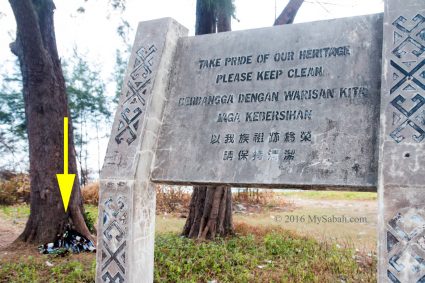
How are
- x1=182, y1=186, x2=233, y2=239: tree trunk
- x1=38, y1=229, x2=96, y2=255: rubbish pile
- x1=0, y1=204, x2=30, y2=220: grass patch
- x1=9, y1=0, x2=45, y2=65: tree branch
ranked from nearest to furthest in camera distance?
x1=38, y1=229, x2=96, y2=255: rubbish pile → x1=9, y1=0, x2=45, y2=65: tree branch → x1=182, y1=186, x2=233, y2=239: tree trunk → x1=0, y1=204, x2=30, y2=220: grass patch

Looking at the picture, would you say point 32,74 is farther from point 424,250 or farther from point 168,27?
point 424,250

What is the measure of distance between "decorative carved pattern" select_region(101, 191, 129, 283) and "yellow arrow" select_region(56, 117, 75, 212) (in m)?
3.65

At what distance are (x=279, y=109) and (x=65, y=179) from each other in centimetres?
469

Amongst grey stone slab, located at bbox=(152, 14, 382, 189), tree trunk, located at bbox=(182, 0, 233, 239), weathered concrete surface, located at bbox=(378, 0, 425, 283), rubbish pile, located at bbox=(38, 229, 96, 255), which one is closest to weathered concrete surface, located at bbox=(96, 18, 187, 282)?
grey stone slab, located at bbox=(152, 14, 382, 189)

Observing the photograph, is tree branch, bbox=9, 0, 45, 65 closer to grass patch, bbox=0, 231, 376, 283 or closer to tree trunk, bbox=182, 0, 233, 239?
tree trunk, bbox=182, 0, 233, 239

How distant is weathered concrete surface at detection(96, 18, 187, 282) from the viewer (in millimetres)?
3420

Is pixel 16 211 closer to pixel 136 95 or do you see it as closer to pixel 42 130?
pixel 42 130

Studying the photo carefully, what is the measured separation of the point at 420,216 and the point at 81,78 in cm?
1554

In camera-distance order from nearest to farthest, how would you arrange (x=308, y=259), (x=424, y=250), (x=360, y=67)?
(x=424, y=250) → (x=360, y=67) → (x=308, y=259)

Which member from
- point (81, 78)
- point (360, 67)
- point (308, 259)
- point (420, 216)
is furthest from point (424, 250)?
point (81, 78)

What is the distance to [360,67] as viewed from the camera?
3.22m

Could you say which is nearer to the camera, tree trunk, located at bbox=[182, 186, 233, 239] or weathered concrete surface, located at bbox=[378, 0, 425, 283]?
weathered concrete surface, located at bbox=[378, 0, 425, 283]

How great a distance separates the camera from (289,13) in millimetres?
7551

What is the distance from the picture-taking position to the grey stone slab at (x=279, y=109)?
3076 mm
